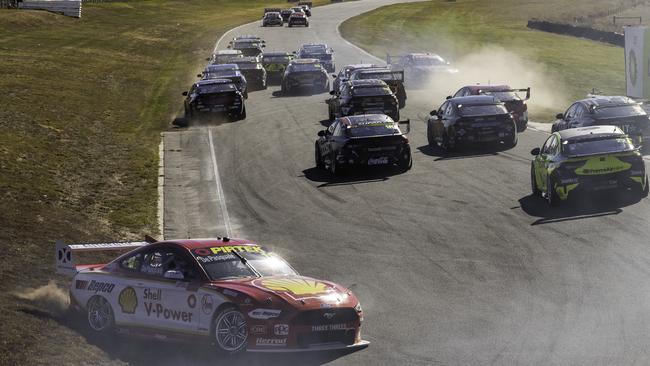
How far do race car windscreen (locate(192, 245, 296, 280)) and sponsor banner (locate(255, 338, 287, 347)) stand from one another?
1.25 m

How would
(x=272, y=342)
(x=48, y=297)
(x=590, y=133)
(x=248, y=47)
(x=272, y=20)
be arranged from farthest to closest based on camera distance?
(x=272, y=20) → (x=248, y=47) → (x=590, y=133) → (x=48, y=297) → (x=272, y=342)

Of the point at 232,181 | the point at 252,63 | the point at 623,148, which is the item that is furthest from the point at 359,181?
the point at 252,63

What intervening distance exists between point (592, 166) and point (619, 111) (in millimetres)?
7988

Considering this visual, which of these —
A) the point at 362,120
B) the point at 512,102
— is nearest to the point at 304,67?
the point at 512,102

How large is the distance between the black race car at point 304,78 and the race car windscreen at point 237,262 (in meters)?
40.1

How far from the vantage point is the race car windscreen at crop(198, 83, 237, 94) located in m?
46.4

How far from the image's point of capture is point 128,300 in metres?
16.2

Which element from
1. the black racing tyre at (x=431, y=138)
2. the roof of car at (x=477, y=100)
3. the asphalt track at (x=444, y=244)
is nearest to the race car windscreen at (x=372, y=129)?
the asphalt track at (x=444, y=244)

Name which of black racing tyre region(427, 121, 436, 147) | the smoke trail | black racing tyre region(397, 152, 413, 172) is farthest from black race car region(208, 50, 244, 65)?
the smoke trail

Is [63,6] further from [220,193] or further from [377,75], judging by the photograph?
[220,193]

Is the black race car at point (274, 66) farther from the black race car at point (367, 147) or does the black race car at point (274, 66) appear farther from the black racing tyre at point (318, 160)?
the black race car at point (367, 147)

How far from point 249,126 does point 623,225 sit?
922 inches

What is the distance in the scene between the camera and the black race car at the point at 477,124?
3500 centimetres

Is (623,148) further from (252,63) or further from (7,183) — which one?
(252,63)
